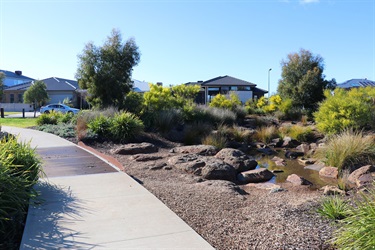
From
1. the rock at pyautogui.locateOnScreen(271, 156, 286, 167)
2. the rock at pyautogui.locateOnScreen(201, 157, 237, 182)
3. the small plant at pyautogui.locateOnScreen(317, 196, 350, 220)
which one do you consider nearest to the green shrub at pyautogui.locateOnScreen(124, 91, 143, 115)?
the rock at pyautogui.locateOnScreen(271, 156, 286, 167)

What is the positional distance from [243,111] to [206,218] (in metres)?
22.3

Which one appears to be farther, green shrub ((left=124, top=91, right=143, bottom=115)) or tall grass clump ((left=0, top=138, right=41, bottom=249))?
green shrub ((left=124, top=91, right=143, bottom=115))

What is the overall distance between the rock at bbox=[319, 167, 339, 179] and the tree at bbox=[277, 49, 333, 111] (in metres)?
18.1

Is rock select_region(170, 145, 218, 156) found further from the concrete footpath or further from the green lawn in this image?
the green lawn

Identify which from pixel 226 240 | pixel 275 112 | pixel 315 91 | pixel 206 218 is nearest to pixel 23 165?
pixel 206 218

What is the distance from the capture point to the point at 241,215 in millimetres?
5562

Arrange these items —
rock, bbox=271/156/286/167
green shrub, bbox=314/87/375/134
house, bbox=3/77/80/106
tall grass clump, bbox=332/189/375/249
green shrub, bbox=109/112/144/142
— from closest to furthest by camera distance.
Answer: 1. tall grass clump, bbox=332/189/375/249
2. rock, bbox=271/156/286/167
3. green shrub, bbox=109/112/144/142
4. green shrub, bbox=314/87/375/134
5. house, bbox=3/77/80/106

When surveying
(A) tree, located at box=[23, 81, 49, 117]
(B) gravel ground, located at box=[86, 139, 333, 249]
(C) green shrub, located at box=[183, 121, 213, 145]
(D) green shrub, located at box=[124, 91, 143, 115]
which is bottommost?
(B) gravel ground, located at box=[86, 139, 333, 249]

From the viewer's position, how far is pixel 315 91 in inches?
1151

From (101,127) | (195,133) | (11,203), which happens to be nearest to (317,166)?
(195,133)

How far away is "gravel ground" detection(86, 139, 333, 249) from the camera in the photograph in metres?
4.48

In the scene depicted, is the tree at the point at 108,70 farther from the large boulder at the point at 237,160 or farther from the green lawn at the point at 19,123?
the large boulder at the point at 237,160

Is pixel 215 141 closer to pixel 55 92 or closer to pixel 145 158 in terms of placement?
pixel 145 158

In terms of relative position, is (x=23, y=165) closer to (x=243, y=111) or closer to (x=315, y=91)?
(x=243, y=111)
